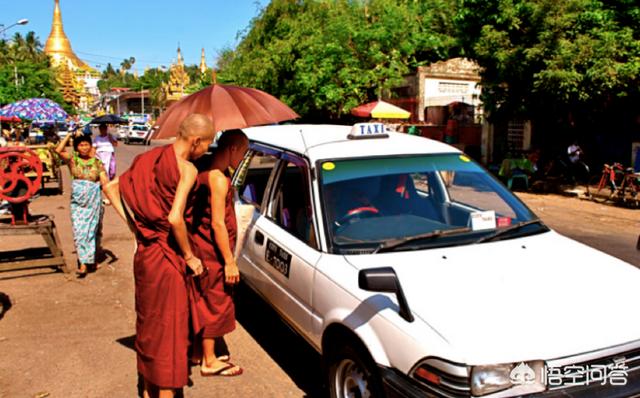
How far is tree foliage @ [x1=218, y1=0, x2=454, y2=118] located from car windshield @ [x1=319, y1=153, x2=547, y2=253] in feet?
51.9

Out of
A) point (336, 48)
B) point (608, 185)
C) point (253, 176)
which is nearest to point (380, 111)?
point (336, 48)

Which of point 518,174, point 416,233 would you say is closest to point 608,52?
point 518,174

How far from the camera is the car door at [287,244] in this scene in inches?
142

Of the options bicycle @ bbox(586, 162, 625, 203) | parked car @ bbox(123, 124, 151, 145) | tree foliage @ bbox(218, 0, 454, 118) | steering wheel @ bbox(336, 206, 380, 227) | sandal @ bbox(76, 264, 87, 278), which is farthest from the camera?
parked car @ bbox(123, 124, 151, 145)

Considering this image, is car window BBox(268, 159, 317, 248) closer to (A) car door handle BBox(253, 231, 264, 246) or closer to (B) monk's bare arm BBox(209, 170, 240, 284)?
(A) car door handle BBox(253, 231, 264, 246)

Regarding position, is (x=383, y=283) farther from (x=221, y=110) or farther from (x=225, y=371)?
(x=221, y=110)

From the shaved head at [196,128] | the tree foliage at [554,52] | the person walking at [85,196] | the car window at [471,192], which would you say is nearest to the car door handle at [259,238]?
the shaved head at [196,128]

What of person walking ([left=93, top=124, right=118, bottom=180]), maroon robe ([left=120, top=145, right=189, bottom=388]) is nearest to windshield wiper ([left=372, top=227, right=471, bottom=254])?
maroon robe ([left=120, top=145, right=189, bottom=388])

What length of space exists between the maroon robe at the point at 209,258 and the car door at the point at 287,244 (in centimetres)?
36

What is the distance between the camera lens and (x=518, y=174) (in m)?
15.3

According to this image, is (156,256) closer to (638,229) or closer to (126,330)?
(126,330)

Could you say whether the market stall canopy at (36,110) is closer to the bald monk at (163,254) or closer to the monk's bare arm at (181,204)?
the bald monk at (163,254)

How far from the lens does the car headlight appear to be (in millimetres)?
2398

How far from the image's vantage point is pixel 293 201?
435cm
